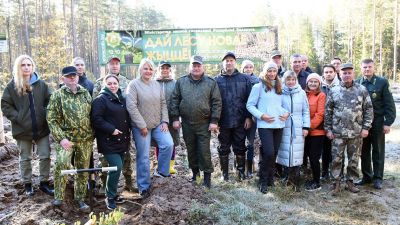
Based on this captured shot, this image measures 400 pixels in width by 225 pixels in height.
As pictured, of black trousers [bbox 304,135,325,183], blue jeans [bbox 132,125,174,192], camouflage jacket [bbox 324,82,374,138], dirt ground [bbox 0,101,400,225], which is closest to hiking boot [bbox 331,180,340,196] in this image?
dirt ground [bbox 0,101,400,225]

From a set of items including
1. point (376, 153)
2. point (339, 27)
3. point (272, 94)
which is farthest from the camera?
point (339, 27)

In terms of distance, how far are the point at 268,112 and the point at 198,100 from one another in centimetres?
120

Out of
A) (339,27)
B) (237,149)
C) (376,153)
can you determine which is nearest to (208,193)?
(237,149)

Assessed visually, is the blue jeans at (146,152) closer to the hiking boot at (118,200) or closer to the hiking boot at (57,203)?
the hiking boot at (118,200)

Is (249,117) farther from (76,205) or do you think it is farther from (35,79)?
(35,79)

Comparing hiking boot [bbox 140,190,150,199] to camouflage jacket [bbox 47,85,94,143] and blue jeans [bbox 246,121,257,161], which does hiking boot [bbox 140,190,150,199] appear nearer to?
camouflage jacket [bbox 47,85,94,143]

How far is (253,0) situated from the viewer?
61969mm

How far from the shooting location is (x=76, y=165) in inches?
207

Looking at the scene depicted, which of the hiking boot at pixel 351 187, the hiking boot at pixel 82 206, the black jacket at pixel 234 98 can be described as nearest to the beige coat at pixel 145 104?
the black jacket at pixel 234 98

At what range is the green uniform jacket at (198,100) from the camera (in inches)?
234

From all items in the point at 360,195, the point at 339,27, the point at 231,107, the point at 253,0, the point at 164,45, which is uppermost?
the point at 253,0

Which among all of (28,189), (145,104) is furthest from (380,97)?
(28,189)

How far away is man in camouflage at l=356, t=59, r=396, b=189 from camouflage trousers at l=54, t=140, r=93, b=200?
4.86 meters

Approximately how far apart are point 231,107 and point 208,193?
1.60 meters
